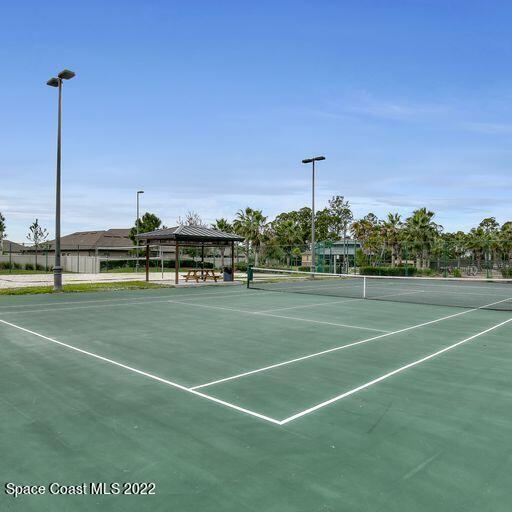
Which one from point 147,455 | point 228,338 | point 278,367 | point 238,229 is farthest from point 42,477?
point 238,229

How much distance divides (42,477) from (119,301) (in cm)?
1470

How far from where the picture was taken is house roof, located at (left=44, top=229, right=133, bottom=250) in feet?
229

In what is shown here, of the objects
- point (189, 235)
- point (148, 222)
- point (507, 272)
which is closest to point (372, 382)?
point (189, 235)

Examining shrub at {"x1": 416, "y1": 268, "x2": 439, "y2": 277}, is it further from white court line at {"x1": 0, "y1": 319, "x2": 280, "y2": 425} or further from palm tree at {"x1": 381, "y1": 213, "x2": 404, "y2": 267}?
white court line at {"x1": 0, "y1": 319, "x2": 280, "y2": 425}

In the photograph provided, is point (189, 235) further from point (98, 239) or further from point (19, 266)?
point (98, 239)

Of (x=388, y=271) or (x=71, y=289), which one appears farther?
(x=388, y=271)

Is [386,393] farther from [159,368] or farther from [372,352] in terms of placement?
[159,368]

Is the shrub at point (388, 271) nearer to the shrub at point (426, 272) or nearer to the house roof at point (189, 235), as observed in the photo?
the shrub at point (426, 272)

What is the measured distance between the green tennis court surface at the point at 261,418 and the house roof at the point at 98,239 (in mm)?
61651

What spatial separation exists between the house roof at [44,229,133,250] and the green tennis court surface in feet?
202

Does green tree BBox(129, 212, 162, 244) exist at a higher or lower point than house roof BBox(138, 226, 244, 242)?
higher

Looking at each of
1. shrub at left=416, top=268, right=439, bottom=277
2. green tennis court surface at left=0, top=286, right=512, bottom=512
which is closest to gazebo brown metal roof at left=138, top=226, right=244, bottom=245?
green tennis court surface at left=0, top=286, right=512, bottom=512

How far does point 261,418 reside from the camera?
5230mm

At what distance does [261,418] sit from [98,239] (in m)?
71.8
